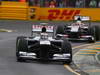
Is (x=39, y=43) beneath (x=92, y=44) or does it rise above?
above

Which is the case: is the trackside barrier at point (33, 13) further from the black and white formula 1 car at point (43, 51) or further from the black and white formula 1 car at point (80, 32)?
the black and white formula 1 car at point (43, 51)

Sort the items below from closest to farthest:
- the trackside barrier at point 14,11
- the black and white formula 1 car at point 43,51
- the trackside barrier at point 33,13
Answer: the black and white formula 1 car at point 43,51 < the trackside barrier at point 14,11 < the trackside barrier at point 33,13

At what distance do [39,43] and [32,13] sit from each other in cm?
2150

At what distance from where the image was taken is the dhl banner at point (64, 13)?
3583cm

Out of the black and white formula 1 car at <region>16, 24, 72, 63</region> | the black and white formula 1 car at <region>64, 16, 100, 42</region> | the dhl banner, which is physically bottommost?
the dhl banner

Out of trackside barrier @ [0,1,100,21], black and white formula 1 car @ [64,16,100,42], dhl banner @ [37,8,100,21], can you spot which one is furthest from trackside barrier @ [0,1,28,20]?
black and white formula 1 car @ [64,16,100,42]

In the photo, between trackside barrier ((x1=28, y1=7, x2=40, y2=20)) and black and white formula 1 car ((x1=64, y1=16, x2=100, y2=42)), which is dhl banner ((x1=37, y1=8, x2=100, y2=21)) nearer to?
trackside barrier ((x1=28, y1=7, x2=40, y2=20))

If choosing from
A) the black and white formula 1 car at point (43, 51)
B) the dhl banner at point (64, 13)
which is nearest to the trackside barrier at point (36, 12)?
the dhl banner at point (64, 13)

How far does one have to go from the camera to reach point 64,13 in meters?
35.9

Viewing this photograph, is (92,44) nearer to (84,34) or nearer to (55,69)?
(84,34)

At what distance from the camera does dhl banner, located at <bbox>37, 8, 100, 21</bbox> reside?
35.8 meters

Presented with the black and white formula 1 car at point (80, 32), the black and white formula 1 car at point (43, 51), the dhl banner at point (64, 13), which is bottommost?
the dhl banner at point (64, 13)

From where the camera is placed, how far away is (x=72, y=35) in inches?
873

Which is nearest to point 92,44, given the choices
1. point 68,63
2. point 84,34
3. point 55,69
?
point 84,34
